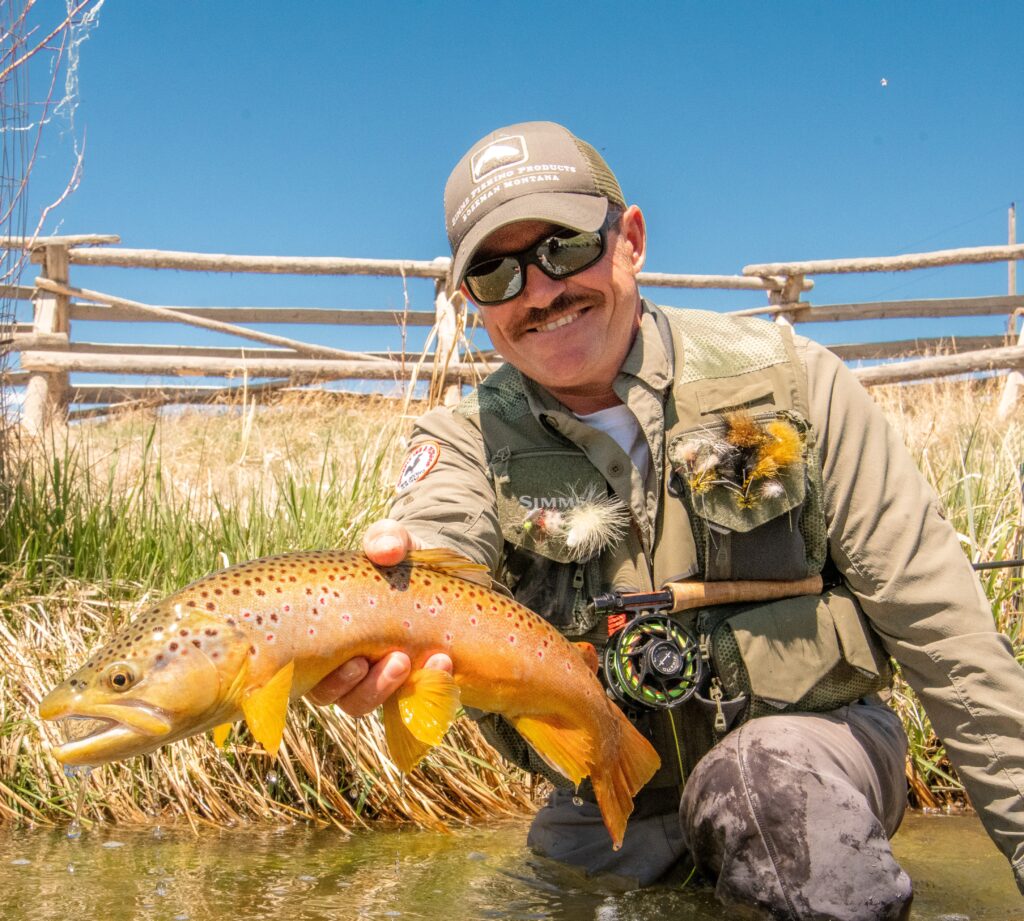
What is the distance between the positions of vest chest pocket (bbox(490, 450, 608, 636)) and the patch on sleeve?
0.20 metres

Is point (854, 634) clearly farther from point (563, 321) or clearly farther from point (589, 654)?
point (563, 321)

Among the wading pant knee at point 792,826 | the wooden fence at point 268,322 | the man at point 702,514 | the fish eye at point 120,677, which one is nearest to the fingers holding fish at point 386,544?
the man at point 702,514

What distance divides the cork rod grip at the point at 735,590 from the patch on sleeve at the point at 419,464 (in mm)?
768

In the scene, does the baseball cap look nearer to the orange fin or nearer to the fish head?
the orange fin

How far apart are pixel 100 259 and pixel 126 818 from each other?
10235 mm

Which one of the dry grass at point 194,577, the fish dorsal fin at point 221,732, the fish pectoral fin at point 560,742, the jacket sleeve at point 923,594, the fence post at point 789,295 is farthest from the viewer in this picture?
the fence post at point 789,295

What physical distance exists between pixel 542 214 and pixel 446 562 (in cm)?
106

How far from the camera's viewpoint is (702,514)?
10.2 ft

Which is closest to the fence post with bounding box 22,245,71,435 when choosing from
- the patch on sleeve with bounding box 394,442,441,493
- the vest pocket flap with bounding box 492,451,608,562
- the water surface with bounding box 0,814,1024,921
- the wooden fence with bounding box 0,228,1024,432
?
the wooden fence with bounding box 0,228,1024,432

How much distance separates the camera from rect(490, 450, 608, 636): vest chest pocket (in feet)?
10.6

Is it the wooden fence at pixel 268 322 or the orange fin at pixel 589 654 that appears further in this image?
the wooden fence at pixel 268 322

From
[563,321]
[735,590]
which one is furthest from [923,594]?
[563,321]

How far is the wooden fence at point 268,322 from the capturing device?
12.3 meters

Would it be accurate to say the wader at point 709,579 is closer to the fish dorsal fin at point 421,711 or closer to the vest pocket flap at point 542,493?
the vest pocket flap at point 542,493
